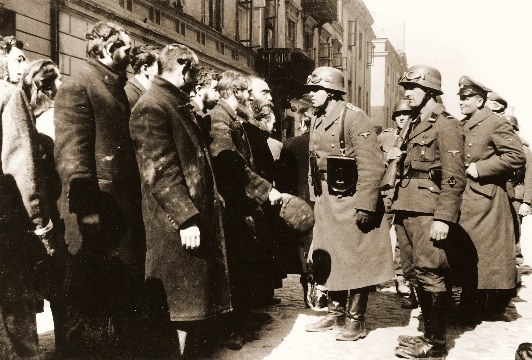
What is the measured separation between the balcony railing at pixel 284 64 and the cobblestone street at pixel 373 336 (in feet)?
49.2

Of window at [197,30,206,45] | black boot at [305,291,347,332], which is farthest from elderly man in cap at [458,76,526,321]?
window at [197,30,206,45]

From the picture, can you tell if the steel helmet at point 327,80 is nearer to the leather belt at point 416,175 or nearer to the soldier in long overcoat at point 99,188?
the leather belt at point 416,175

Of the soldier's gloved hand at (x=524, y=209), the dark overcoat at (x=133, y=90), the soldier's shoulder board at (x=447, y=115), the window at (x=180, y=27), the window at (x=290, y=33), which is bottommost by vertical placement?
the soldier's gloved hand at (x=524, y=209)

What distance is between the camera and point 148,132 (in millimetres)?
3553

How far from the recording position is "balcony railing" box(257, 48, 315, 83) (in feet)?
67.2

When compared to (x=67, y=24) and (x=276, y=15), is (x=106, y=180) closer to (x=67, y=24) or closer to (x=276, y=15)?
→ (x=67, y=24)

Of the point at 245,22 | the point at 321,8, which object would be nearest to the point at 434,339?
the point at 245,22

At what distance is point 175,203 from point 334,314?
7.13ft

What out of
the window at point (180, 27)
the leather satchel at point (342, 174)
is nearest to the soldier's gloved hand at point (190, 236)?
the leather satchel at point (342, 174)

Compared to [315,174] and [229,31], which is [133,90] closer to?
[315,174]

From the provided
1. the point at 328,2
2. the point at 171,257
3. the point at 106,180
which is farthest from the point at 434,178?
the point at 328,2

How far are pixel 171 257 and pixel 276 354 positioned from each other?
1300mm

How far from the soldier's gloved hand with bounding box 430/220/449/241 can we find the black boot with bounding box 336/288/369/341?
90cm

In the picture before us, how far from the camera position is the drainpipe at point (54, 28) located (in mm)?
9164
